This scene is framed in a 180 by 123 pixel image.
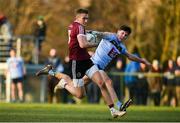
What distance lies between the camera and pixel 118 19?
48.2 metres

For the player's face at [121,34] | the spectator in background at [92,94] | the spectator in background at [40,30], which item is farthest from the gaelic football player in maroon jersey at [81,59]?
the spectator in background at [92,94]

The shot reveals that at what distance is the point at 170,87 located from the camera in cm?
3269

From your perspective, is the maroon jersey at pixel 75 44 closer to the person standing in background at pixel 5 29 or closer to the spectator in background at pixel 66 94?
the person standing in background at pixel 5 29

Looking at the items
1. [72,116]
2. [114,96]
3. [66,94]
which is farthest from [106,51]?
[66,94]

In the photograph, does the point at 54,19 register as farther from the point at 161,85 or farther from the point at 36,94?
the point at 161,85

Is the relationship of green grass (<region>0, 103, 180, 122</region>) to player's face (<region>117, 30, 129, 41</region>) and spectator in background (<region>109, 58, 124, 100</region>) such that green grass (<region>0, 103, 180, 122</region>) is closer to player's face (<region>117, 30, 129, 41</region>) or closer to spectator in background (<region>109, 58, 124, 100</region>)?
player's face (<region>117, 30, 129, 41</region>)

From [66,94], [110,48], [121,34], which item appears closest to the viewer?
[121,34]

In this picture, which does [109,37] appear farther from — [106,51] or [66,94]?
[66,94]

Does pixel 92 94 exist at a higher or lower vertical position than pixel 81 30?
lower

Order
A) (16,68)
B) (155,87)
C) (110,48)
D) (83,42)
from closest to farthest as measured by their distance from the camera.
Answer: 1. (83,42)
2. (110,48)
3. (16,68)
4. (155,87)

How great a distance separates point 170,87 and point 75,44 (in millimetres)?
15138

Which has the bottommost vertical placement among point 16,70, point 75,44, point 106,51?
point 16,70

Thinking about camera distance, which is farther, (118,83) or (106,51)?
(118,83)

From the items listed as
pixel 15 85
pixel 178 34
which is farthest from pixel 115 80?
pixel 178 34
